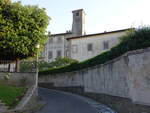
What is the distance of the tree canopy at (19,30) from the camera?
736 inches

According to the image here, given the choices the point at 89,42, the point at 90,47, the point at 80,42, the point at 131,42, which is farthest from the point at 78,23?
the point at 131,42

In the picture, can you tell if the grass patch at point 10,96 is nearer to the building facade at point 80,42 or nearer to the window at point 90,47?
the building facade at point 80,42

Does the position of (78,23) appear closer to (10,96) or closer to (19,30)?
(19,30)

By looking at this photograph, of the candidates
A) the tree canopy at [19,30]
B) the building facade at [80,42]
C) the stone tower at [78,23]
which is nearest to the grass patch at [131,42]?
the tree canopy at [19,30]

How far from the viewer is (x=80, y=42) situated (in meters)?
36.7

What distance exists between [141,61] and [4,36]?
13624mm

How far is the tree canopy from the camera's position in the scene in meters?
18.7

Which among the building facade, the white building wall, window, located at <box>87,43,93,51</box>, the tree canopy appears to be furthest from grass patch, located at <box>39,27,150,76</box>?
window, located at <box>87,43,93,51</box>

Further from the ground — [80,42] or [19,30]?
[80,42]

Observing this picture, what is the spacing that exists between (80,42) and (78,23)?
8797mm

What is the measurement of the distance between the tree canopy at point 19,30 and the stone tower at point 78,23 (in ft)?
74.7

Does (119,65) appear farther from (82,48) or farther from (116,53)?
(82,48)

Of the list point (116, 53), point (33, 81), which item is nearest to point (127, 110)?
point (116, 53)

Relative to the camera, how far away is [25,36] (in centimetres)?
1952
